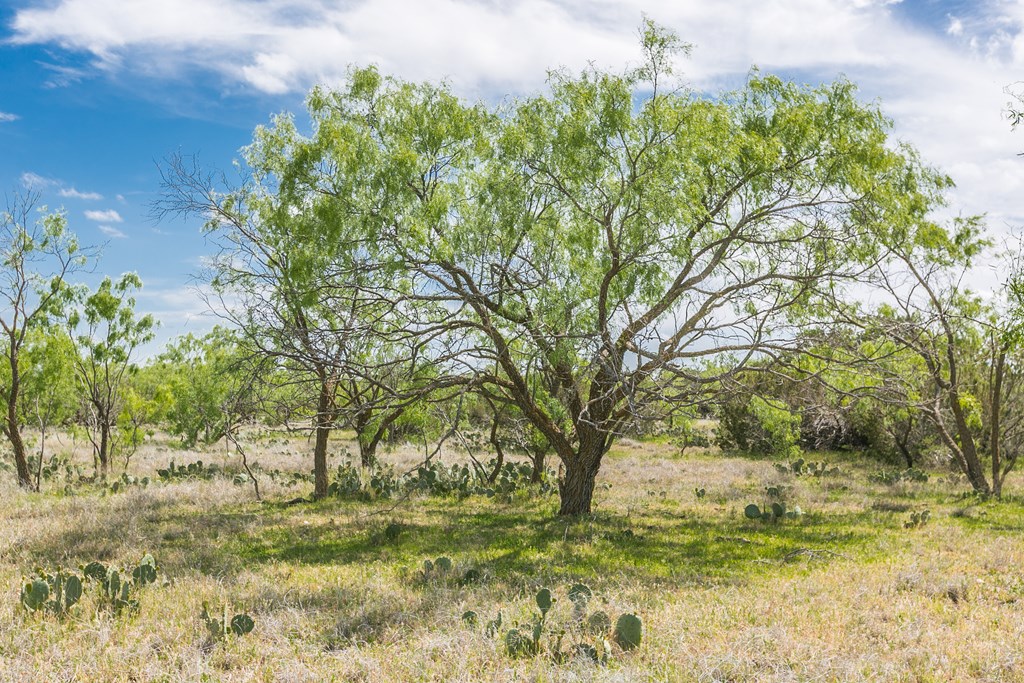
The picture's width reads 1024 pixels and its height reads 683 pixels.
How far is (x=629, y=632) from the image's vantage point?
5.51 meters

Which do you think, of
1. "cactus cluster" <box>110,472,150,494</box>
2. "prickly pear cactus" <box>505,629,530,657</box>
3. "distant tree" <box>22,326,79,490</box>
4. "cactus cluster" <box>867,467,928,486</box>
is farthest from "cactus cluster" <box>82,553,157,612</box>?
"cactus cluster" <box>867,467,928,486</box>

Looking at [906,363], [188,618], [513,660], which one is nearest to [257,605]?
[188,618]

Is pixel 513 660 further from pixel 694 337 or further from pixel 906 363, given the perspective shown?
pixel 906 363

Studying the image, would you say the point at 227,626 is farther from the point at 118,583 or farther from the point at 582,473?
the point at 582,473

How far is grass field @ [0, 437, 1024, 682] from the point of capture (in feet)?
17.0

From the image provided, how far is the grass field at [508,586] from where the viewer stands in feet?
17.0

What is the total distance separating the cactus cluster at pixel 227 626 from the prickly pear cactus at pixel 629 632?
305 cm

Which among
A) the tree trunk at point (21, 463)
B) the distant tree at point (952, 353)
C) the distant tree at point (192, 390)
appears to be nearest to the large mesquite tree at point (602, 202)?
the distant tree at point (952, 353)

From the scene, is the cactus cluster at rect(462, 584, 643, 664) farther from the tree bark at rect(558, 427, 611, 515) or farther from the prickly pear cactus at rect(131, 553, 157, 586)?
the tree bark at rect(558, 427, 611, 515)

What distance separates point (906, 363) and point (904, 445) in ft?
36.7

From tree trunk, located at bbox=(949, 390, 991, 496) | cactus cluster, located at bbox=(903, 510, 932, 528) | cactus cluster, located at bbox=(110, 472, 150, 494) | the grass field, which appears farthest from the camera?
tree trunk, located at bbox=(949, 390, 991, 496)

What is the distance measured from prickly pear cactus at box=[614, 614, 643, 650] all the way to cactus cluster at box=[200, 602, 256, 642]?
305 cm

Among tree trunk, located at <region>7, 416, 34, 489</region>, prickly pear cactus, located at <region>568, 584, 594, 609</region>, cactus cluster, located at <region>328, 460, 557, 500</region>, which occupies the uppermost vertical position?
tree trunk, located at <region>7, 416, 34, 489</region>

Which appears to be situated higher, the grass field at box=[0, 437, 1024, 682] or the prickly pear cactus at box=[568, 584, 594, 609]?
the prickly pear cactus at box=[568, 584, 594, 609]
